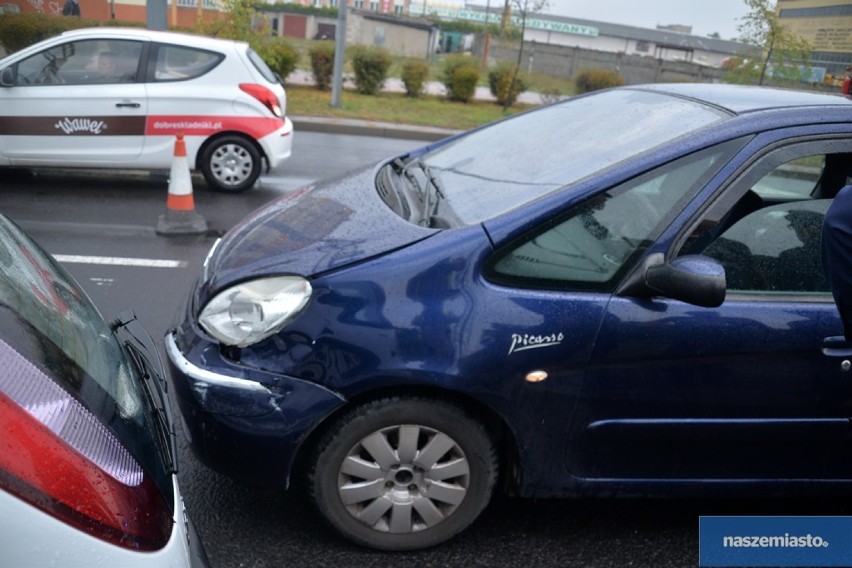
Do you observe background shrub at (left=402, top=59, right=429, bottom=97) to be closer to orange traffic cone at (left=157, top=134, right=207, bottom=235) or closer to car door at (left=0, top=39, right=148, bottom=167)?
car door at (left=0, top=39, right=148, bottom=167)

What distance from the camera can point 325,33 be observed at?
62.1m

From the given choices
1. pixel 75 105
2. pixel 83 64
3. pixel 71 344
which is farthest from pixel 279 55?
pixel 71 344

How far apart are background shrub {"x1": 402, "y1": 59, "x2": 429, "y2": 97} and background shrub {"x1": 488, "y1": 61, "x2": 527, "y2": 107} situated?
2090 mm

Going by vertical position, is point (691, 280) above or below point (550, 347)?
above

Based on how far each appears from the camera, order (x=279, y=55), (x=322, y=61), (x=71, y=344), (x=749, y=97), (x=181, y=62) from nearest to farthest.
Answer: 1. (x=71, y=344)
2. (x=749, y=97)
3. (x=181, y=62)
4. (x=279, y=55)
5. (x=322, y=61)

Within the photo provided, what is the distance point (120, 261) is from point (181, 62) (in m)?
3.13

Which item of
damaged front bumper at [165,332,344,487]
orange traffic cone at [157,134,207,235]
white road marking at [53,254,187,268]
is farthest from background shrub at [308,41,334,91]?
damaged front bumper at [165,332,344,487]

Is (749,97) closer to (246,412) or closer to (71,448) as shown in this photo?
(246,412)

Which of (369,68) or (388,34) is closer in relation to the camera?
(369,68)

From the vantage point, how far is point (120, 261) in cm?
609

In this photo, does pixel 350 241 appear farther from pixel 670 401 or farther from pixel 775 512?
pixel 775 512

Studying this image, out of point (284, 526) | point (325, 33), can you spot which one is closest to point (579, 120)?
point (284, 526)

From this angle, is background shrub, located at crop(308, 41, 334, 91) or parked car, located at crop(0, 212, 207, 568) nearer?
parked car, located at crop(0, 212, 207, 568)

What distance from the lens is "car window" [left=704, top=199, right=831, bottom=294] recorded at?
299 cm
